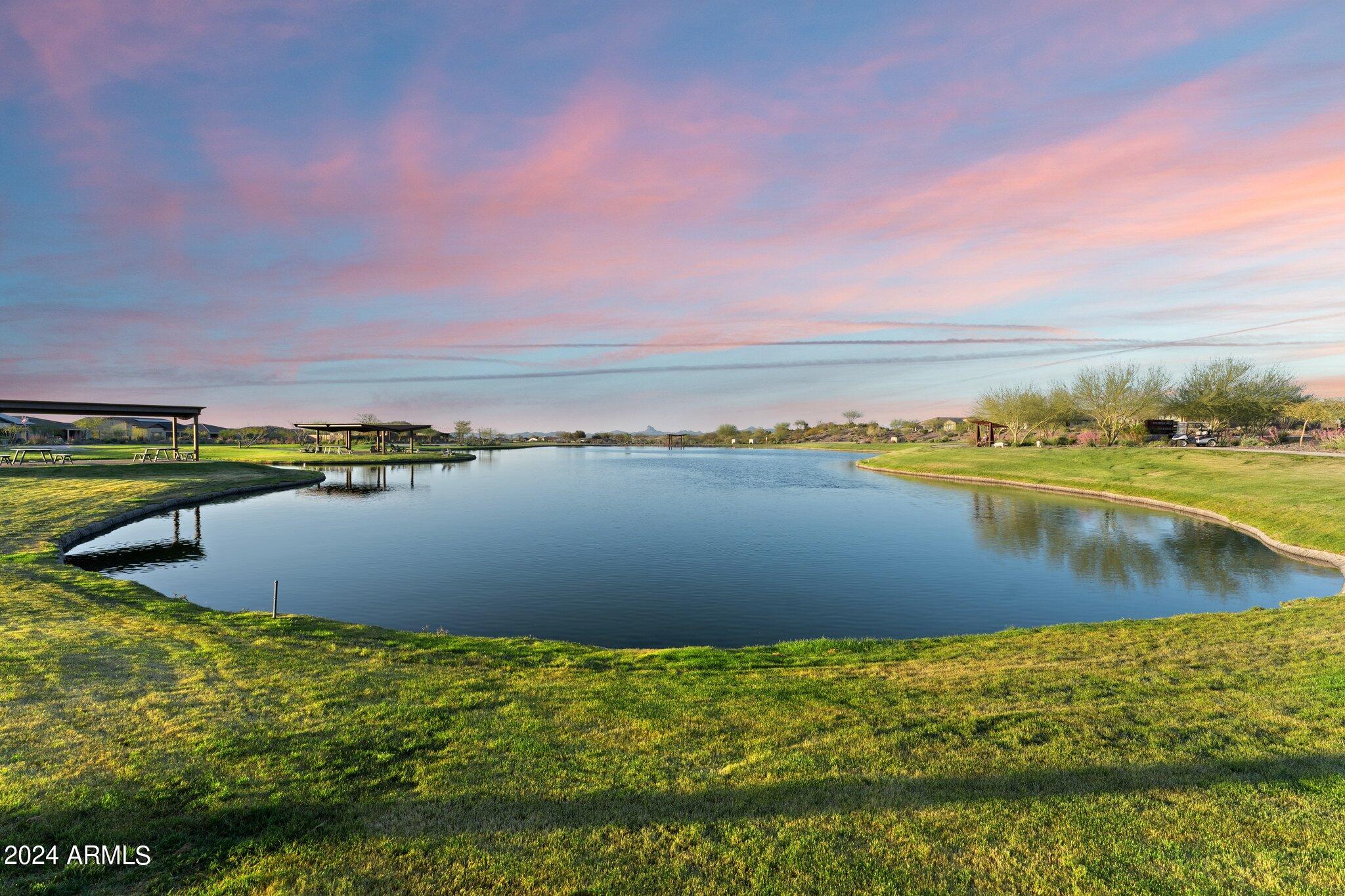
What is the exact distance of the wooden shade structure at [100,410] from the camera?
36.4 m

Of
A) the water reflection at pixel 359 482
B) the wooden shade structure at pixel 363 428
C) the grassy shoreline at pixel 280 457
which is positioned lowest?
the water reflection at pixel 359 482

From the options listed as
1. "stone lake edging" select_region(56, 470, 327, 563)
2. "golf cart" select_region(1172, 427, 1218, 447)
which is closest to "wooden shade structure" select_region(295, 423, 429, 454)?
"stone lake edging" select_region(56, 470, 327, 563)

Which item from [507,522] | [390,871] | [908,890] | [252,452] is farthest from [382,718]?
[252,452]

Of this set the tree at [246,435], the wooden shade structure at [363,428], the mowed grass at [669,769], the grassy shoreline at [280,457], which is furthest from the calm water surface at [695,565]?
the tree at [246,435]

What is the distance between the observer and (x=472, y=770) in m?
5.49

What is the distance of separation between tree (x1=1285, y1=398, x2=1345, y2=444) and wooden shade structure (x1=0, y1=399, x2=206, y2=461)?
9309 centimetres

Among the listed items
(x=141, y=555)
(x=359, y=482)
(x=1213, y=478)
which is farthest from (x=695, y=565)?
(x=359, y=482)

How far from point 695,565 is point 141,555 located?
18.7m

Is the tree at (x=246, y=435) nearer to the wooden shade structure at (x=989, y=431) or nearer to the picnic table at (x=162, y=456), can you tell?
the picnic table at (x=162, y=456)

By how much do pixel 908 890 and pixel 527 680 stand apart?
5512mm

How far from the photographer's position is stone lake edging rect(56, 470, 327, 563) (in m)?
20.6

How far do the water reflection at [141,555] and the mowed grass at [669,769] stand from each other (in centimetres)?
1060

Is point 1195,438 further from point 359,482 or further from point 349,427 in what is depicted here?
point 349,427

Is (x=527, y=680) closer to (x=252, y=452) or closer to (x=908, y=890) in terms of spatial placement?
(x=908, y=890)
